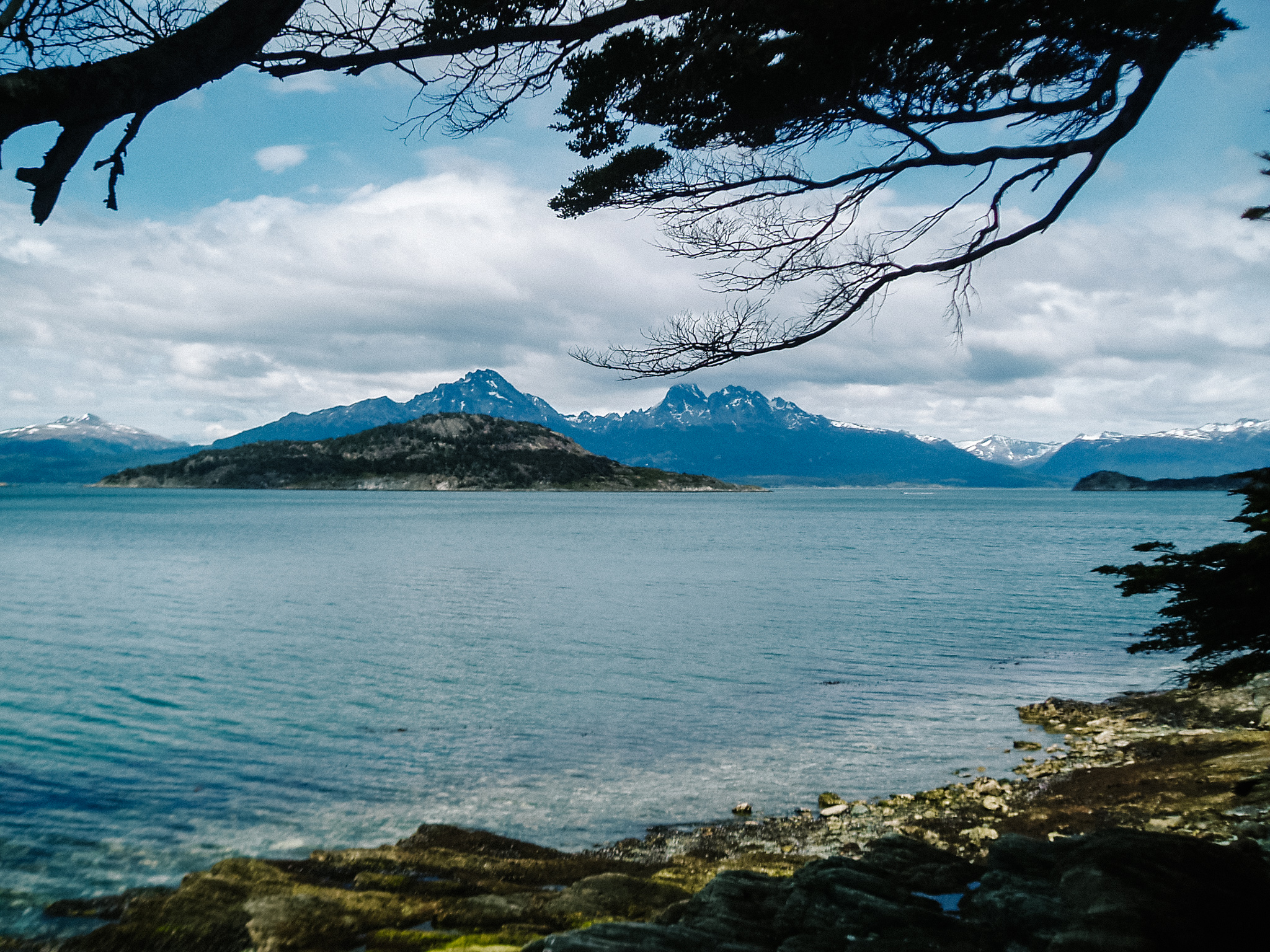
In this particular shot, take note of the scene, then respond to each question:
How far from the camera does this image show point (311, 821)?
10.9 m

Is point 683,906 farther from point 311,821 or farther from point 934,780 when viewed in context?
point 934,780

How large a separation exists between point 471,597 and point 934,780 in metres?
28.3

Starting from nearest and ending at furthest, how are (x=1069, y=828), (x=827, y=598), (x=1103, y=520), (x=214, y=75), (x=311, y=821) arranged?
1. (x=214, y=75)
2. (x=1069, y=828)
3. (x=311, y=821)
4. (x=827, y=598)
5. (x=1103, y=520)

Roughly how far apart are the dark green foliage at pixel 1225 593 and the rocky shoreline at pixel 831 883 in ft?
5.89

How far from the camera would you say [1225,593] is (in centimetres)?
767

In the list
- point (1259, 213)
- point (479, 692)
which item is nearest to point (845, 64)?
point (1259, 213)

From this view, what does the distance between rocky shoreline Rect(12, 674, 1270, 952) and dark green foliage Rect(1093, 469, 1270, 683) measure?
1.79m

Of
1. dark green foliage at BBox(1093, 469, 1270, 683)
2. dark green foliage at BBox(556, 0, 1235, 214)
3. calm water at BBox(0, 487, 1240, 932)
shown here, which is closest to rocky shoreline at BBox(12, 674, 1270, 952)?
calm water at BBox(0, 487, 1240, 932)

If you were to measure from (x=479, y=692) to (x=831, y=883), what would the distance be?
14.3 m

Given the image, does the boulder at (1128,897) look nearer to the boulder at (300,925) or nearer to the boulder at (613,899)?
the boulder at (613,899)

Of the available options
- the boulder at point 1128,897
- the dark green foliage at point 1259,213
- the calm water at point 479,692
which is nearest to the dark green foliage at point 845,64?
the dark green foliage at point 1259,213

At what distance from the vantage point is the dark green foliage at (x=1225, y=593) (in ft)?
24.4

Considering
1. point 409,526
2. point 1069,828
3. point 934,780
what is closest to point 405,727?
point 934,780

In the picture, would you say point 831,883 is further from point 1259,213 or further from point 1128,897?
point 1259,213
